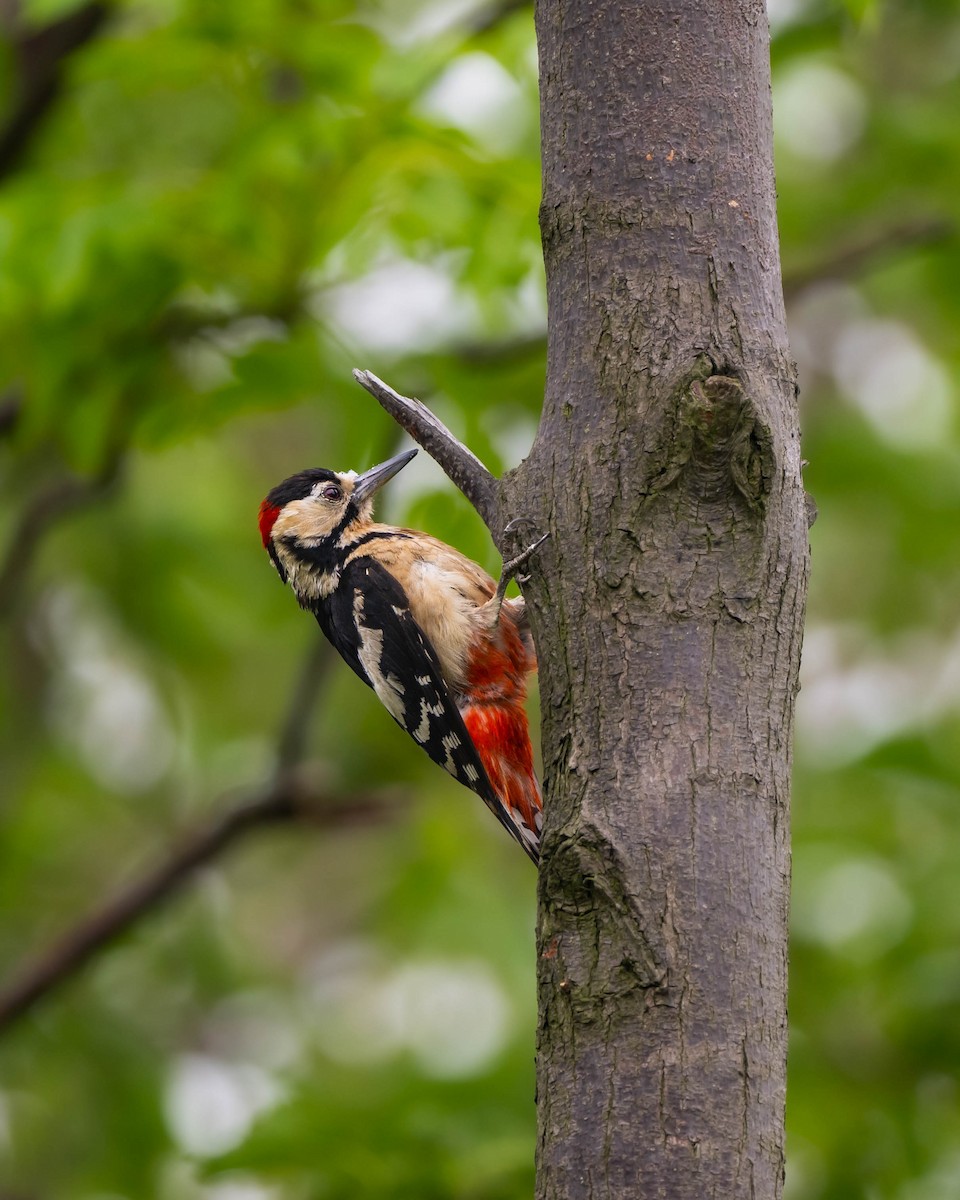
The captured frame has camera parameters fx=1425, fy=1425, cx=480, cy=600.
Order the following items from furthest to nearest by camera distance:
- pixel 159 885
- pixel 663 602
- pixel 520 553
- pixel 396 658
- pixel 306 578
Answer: pixel 159 885, pixel 306 578, pixel 396 658, pixel 520 553, pixel 663 602

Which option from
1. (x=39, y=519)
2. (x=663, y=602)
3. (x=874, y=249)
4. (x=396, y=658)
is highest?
(x=874, y=249)

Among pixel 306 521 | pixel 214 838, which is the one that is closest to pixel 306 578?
pixel 306 521

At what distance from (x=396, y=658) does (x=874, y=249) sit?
8.46 feet

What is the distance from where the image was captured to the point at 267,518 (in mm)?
5668

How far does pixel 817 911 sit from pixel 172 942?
4.91m

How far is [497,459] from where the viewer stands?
4723 millimetres

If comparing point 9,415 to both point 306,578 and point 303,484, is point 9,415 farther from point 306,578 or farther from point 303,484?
point 306,578

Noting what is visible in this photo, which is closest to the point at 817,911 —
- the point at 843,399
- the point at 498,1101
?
the point at 498,1101

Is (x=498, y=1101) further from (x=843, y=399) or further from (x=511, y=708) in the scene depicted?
(x=843, y=399)

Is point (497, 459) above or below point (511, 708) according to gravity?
above

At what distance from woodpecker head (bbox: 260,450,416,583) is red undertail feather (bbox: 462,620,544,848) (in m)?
0.82

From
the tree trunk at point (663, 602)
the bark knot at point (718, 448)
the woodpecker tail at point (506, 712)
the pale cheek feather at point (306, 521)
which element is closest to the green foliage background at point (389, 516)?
the pale cheek feather at point (306, 521)

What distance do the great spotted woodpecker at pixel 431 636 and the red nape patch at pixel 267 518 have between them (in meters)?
0.10

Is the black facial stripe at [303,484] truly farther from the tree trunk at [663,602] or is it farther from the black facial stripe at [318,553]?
the tree trunk at [663,602]
